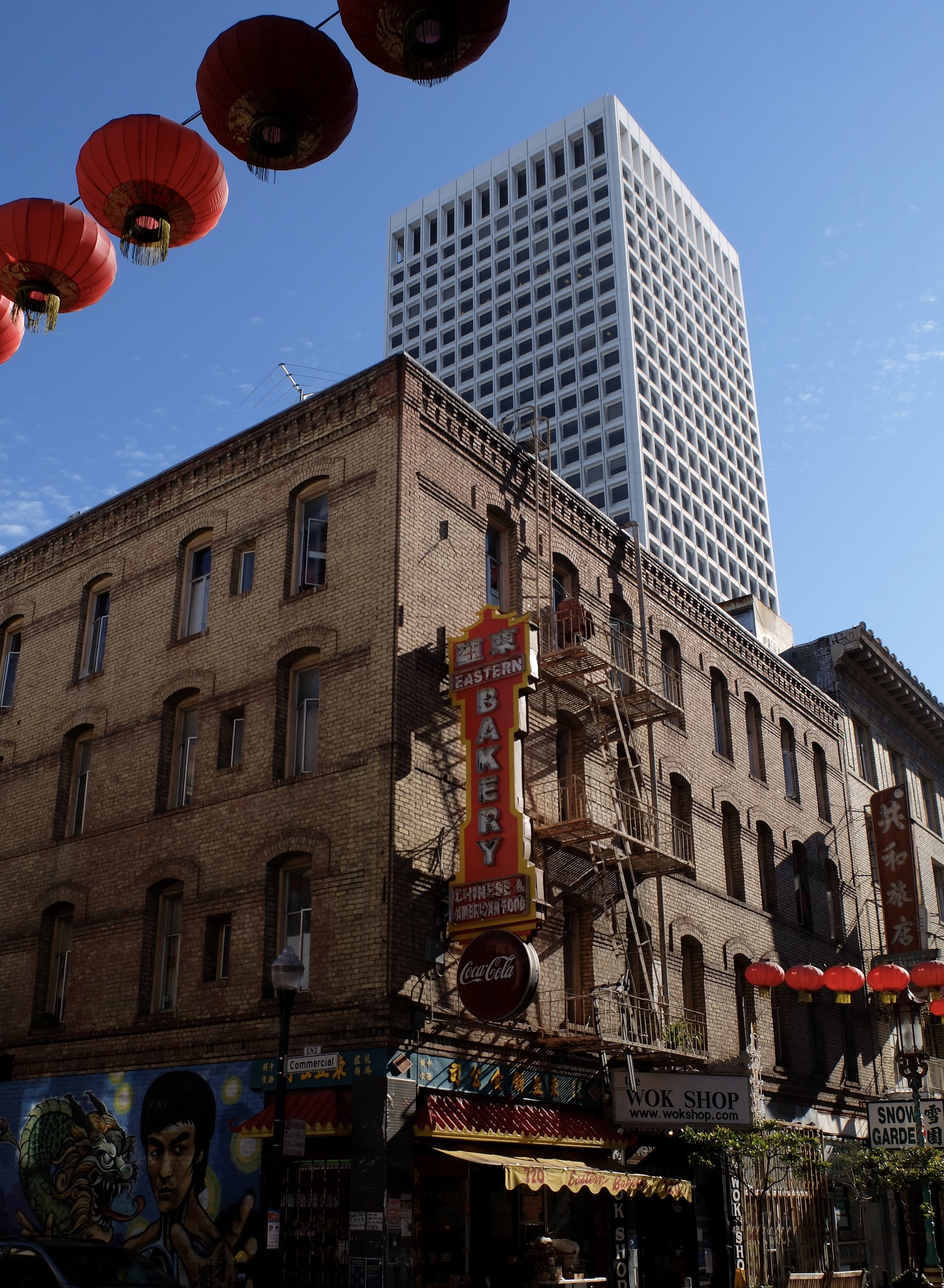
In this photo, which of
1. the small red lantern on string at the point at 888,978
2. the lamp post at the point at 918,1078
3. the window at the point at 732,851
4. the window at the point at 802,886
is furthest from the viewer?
the window at the point at 802,886

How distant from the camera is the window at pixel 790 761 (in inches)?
1224

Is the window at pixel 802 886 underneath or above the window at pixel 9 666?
underneath

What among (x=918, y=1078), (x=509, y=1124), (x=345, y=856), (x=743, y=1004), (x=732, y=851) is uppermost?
(x=732, y=851)

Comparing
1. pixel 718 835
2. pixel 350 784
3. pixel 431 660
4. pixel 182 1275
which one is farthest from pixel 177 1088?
pixel 718 835

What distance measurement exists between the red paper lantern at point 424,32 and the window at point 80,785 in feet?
56.6

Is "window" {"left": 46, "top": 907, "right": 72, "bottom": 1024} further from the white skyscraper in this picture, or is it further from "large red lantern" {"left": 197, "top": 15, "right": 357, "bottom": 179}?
the white skyscraper

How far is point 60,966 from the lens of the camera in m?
22.0

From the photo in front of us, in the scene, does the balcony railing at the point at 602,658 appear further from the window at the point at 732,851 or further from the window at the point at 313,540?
the window at the point at 313,540

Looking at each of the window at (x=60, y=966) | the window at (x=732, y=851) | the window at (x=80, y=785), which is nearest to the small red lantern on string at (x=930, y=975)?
the window at (x=732, y=851)

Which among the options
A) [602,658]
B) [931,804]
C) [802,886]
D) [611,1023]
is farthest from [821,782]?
[611,1023]

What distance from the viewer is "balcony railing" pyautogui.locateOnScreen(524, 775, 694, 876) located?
19875 mm

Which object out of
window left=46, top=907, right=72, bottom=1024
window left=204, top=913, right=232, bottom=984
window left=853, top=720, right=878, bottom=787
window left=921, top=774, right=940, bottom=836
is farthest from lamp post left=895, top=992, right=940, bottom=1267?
window left=46, top=907, right=72, bottom=1024

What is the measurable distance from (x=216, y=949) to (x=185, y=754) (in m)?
3.75

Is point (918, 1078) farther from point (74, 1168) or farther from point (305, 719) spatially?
point (74, 1168)
